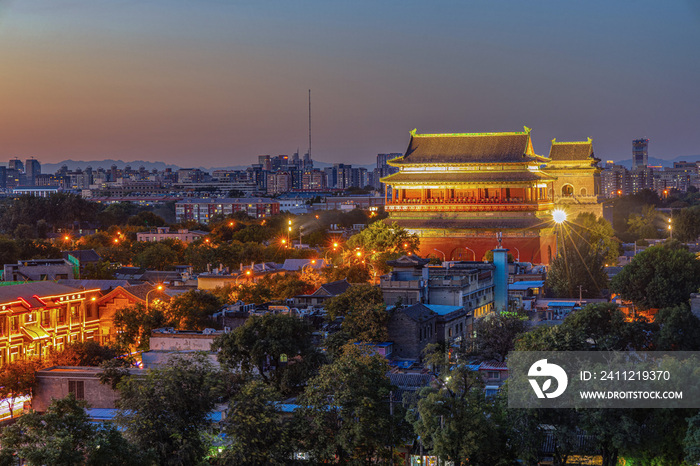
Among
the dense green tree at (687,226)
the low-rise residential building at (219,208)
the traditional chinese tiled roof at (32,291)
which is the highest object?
the low-rise residential building at (219,208)

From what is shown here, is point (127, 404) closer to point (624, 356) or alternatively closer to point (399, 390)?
point (399, 390)

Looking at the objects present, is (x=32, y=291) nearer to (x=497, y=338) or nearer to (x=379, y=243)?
(x=497, y=338)

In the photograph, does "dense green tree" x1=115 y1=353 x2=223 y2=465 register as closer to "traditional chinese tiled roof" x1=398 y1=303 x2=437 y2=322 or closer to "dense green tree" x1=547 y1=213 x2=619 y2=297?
"traditional chinese tiled roof" x1=398 y1=303 x2=437 y2=322

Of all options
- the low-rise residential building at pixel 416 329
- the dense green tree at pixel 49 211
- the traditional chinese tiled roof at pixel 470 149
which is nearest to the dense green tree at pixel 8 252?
the traditional chinese tiled roof at pixel 470 149

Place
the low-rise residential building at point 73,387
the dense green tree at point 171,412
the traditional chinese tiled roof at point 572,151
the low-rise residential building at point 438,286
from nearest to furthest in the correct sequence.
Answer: the dense green tree at point 171,412, the low-rise residential building at point 73,387, the low-rise residential building at point 438,286, the traditional chinese tiled roof at point 572,151

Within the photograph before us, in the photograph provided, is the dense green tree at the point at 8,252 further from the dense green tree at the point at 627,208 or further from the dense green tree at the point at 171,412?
the dense green tree at the point at 627,208

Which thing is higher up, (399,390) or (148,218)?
(148,218)

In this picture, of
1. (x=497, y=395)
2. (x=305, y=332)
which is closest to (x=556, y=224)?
(x=305, y=332)
